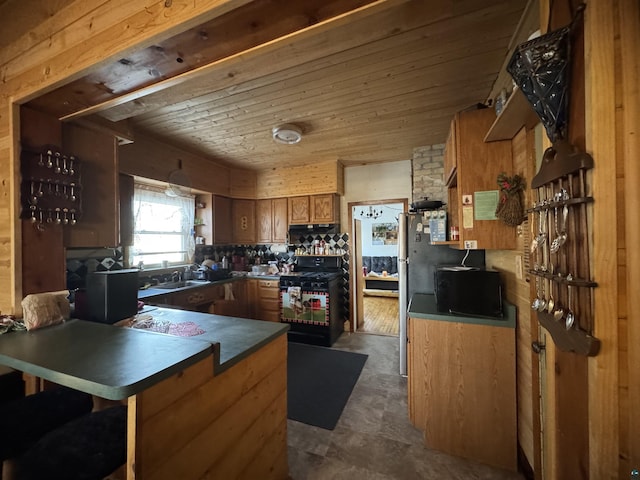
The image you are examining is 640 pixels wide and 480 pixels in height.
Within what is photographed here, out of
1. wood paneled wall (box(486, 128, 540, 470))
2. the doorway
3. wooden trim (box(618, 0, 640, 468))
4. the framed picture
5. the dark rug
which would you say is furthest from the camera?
the framed picture

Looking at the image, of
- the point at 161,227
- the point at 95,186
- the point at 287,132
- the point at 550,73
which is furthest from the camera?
the point at 161,227

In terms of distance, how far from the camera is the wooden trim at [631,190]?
62 centimetres

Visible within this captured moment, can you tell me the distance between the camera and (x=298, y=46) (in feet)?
4.35

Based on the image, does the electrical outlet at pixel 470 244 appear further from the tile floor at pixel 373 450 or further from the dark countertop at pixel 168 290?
the dark countertop at pixel 168 290

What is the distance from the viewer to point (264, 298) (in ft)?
12.9

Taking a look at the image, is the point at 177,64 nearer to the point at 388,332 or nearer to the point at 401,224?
the point at 401,224

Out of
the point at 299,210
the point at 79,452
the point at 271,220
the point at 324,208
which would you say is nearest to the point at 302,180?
the point at 299,210

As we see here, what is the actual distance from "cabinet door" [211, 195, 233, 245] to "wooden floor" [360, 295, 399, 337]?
8.99ft

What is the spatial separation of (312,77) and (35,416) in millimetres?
2492

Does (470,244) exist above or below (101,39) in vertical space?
below

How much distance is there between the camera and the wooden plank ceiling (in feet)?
3.34

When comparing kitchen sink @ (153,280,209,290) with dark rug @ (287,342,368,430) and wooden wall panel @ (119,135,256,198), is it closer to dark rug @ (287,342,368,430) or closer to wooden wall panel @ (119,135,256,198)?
wooden wall panel @ (119,135,256,198)

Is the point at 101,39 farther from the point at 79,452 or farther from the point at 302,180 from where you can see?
the point at 302,180

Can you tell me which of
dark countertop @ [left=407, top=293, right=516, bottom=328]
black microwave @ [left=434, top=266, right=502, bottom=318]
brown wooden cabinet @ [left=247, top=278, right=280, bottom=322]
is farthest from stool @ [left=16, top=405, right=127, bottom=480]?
brown wooden cabinet @ [left=247, top=278, right=280, bottom=322]
